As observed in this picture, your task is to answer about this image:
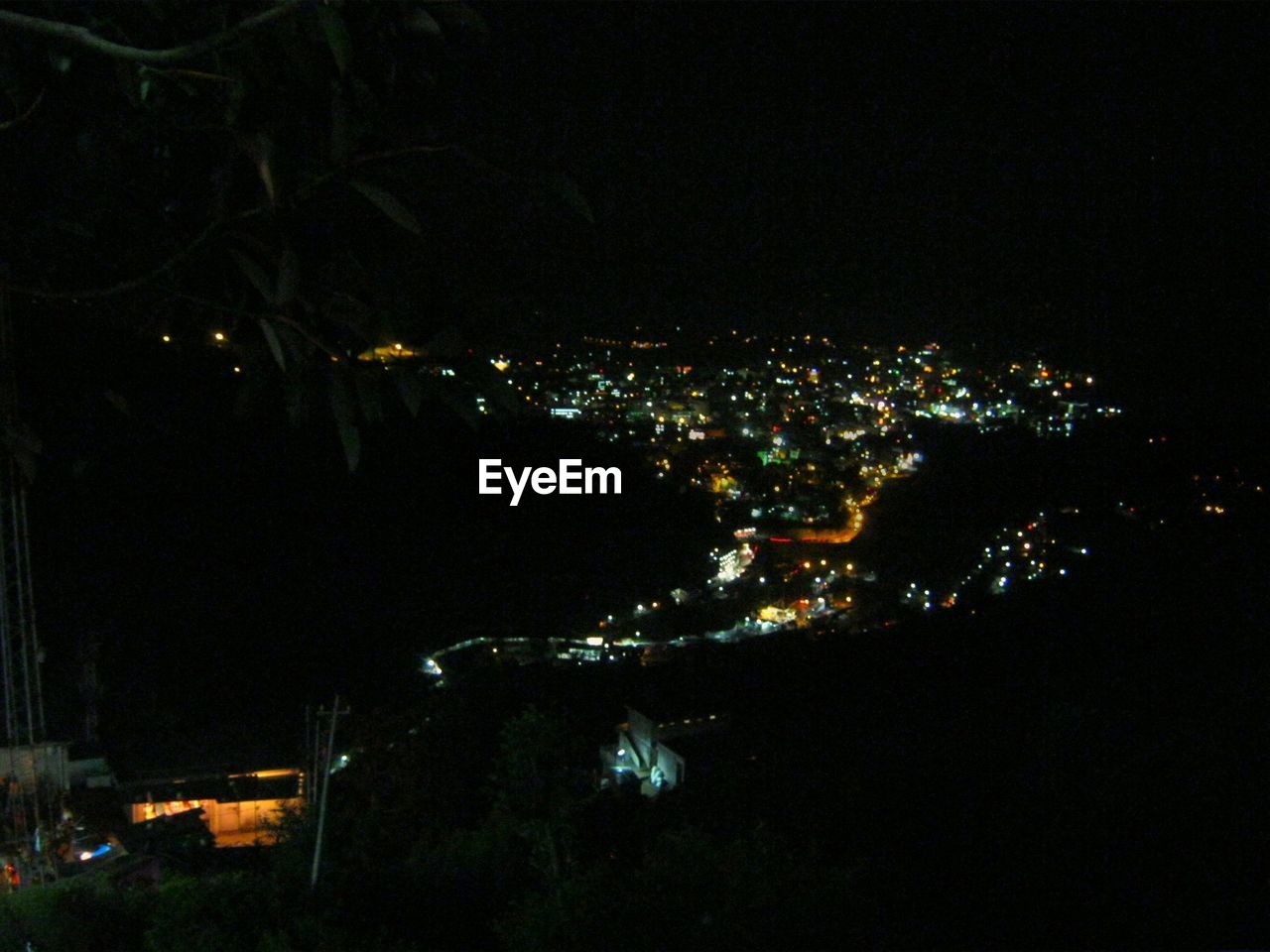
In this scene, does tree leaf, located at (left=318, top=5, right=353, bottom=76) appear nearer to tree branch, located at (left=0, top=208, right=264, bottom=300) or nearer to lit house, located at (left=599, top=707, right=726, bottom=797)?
tree branch, located at (left=0, top=208, right=264, bottom=300)

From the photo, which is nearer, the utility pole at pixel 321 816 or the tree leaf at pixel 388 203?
the tree leaf at pixel 388 203

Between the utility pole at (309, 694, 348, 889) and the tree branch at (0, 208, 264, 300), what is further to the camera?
the utility pole at (309, 694, 348, 889)

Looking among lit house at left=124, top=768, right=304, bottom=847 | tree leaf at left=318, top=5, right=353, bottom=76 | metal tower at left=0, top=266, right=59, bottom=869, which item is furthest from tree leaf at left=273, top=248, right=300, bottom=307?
lit house at left=124, top=768, right=304, bottom=847

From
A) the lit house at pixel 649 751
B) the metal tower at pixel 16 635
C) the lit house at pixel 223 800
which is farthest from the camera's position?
the lit house at pixel 223 800

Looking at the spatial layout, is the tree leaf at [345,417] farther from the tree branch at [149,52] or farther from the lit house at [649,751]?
the lit house at [649,751]

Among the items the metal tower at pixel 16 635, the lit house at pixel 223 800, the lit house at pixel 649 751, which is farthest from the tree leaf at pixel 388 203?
the lit house at pixel 223 800

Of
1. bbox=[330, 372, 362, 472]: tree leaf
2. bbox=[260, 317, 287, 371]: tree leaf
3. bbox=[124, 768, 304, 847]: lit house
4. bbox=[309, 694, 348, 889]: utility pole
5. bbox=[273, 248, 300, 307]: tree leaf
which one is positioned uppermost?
bbox=[273, 248, 300, 307]: tree leaf

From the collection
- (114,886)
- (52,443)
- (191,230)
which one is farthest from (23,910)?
(191,230)
